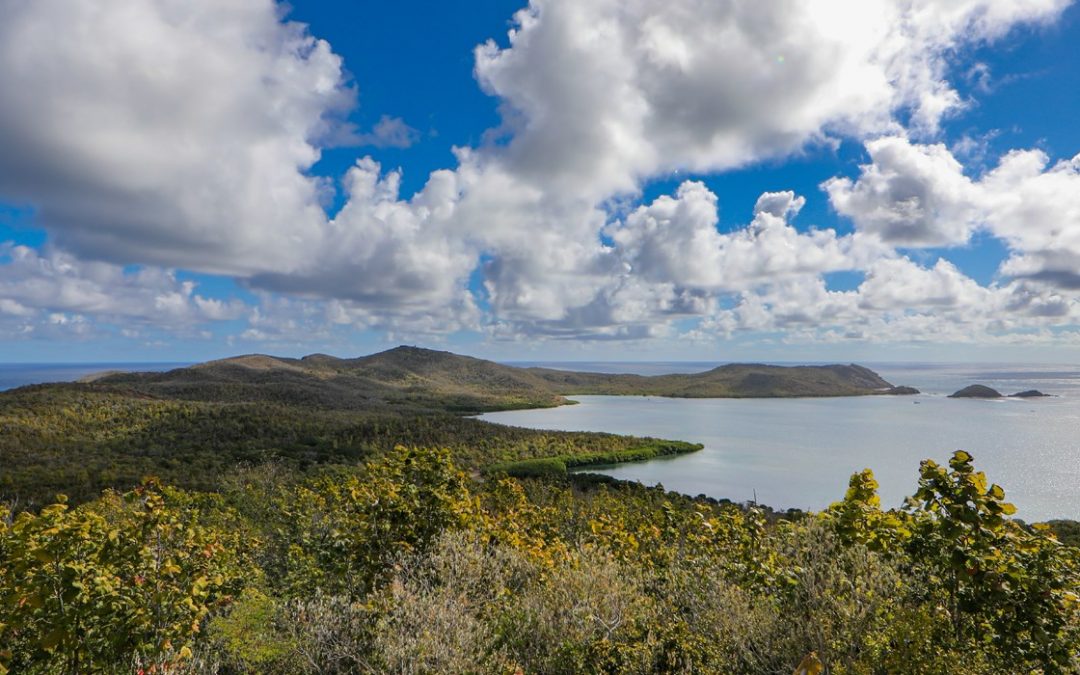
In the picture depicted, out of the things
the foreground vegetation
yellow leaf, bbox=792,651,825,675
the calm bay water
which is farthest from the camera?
the calm bay water

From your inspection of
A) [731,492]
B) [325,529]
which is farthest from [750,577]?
[731,492]

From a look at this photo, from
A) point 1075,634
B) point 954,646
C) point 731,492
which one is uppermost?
point 1075,634

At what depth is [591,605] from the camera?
10.7 meters

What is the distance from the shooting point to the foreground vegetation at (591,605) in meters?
7.12

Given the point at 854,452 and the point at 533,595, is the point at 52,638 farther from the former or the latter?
the point at 854,452

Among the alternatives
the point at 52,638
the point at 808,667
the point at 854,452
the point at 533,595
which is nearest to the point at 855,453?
the point at 854,452

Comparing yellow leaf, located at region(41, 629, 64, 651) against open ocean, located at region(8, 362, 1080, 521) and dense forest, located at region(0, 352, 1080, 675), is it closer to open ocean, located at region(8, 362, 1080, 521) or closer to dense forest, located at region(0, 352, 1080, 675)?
dense forest, located at region(0, 352, 1080, 675)

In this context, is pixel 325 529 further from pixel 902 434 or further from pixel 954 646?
pixel 902 434

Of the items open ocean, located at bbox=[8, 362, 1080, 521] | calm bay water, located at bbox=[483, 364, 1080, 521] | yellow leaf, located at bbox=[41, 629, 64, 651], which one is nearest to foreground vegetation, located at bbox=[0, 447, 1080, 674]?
yellow leaf, located at bbox=[41, 629, 64, 651]

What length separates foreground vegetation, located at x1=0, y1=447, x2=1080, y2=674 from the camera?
7.12 metres

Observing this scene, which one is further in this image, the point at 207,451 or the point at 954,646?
the point at 207,451

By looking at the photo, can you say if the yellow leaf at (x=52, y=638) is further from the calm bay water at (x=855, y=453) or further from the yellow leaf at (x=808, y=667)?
the calm bay water at (x=855, y=453)

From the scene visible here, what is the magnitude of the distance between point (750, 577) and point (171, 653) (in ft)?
37.8

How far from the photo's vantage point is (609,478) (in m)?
93.9
